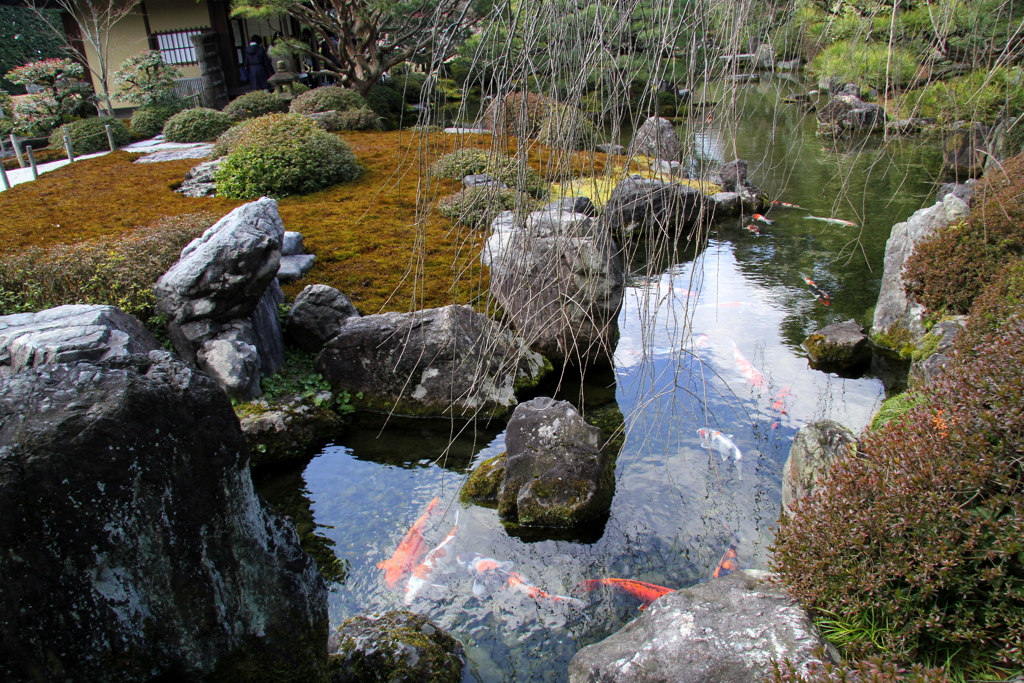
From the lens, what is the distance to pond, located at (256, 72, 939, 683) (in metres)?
3.71

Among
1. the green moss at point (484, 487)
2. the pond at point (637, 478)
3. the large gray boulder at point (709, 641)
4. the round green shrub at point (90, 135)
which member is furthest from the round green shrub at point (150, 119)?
the large gray boulder at point (709, 641)

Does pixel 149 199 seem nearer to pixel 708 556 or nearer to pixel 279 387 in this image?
pixel 279 387

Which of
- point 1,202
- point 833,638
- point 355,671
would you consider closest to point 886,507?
point 833,638

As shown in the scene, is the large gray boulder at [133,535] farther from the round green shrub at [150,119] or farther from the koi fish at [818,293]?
the round green shrub at [150,119]

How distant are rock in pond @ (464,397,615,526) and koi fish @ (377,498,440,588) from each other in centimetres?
53

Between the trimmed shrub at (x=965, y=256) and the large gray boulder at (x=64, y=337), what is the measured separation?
7454 millimetres

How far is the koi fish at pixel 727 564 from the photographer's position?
4.20 metres

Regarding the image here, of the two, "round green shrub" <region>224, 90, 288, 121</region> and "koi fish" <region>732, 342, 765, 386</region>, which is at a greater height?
"round green shrub" <region>224, 90, 288, 121</region>

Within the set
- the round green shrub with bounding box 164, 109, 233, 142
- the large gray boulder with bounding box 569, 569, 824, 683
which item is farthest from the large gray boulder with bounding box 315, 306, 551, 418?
the round green shrub with bounding box 164, 109, 233, 142

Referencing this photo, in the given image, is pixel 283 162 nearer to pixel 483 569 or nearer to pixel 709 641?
pixel 483 569

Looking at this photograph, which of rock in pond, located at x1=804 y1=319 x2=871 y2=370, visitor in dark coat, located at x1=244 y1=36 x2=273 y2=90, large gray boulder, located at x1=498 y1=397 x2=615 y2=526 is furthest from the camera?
visitor in dark coat, located at x1=244 y1=36 x2=273 y2=90

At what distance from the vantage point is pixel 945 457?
2865 millimetres

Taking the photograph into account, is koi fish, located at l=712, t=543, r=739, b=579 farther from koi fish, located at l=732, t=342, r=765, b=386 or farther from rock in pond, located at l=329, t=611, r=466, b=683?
koi fish, located at l=732, t=342, r=765, b=386

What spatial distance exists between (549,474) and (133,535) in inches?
119
